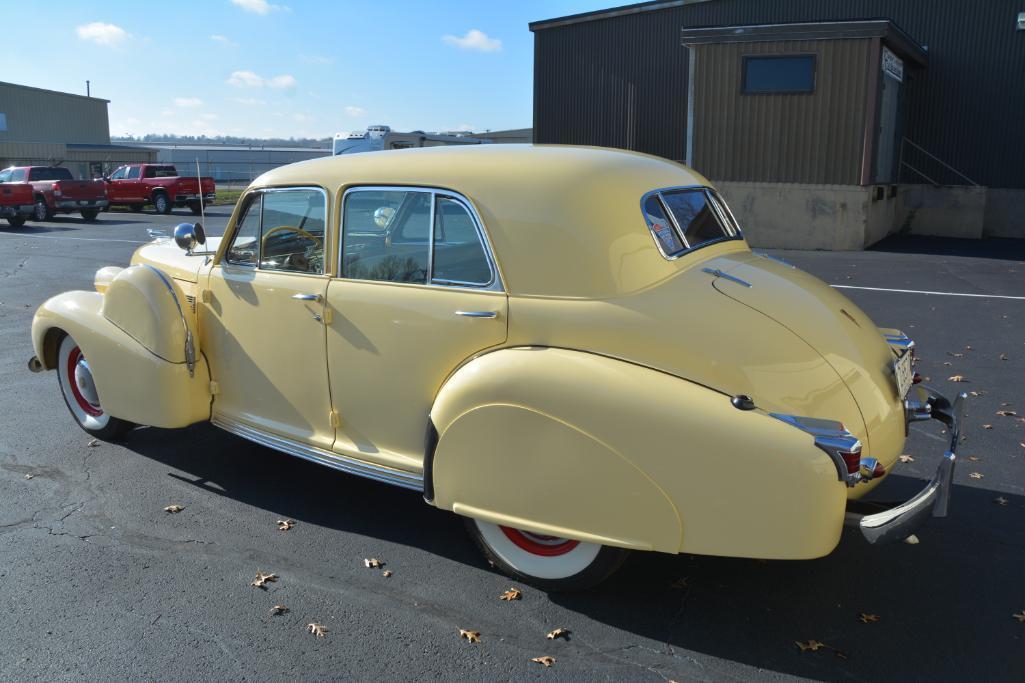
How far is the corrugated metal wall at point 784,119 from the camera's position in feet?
54.0

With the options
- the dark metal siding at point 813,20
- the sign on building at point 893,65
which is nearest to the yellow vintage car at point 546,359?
the sign on building at point 893,65

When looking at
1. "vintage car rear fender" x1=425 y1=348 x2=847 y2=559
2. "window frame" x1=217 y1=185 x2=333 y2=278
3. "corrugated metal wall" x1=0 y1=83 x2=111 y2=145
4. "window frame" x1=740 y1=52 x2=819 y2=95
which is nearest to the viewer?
"vintage car rear fender" x1=425 y1=348 x2=847 y2=559

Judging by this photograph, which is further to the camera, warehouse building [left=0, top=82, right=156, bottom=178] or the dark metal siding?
warehouse building [left=0, top=82, right=156, bottom=178]

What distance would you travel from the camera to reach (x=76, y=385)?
5664mm

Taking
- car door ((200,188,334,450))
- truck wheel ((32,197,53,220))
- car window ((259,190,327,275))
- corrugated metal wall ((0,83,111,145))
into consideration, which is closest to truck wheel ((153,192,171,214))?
truck wheel ((32,197,53,220))

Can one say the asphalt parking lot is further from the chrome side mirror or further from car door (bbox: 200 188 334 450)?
the chrome side mirror

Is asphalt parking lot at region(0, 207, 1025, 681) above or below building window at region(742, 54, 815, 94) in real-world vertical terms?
below

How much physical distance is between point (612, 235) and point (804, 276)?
1295mm

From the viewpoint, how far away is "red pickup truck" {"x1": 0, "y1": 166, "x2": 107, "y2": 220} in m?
23.7

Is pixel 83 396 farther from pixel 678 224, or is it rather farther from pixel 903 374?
pixel 903 374

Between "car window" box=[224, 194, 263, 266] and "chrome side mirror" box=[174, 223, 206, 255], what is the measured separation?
547mm

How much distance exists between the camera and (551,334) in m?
3.50

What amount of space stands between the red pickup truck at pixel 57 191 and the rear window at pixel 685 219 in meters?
23.7

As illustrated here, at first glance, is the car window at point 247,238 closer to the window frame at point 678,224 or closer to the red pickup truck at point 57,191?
the window frame at point 678,224
